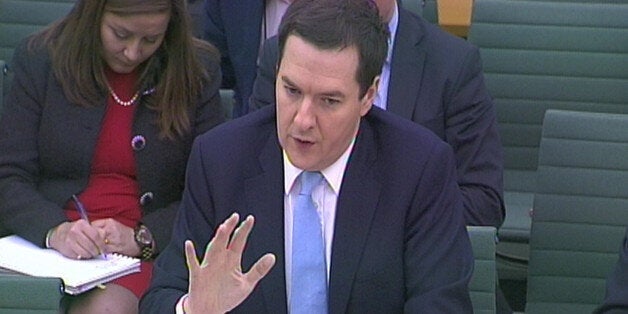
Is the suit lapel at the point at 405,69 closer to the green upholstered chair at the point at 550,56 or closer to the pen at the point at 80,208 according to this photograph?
the pen at the point at 80,208

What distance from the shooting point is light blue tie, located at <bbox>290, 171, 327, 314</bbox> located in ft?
8.82

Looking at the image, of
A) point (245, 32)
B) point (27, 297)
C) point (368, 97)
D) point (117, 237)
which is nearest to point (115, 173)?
point (117, 237)

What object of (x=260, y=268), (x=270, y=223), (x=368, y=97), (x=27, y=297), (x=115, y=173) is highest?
(x=368, y=97)

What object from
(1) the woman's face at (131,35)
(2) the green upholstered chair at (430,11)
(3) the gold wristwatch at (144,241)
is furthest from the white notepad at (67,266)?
(2) the green upholstered chair at (430,11)

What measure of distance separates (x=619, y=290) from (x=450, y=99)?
4.00ft

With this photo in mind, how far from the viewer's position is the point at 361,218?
2.71 m

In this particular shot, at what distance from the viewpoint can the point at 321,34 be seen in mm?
2559

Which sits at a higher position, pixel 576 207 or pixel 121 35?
pixel 121 35

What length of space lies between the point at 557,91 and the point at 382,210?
7.08 feet

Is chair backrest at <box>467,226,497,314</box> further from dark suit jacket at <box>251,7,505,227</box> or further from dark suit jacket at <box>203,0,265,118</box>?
dark suit jacket at <box>203,0,265,118</box>

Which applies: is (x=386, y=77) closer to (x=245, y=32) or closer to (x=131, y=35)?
(x=131, y=35)

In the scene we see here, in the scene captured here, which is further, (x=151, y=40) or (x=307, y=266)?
(x=151, y=40)

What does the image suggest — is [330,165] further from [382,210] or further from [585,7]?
[585,7]

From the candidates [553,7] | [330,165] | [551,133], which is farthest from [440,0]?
[330,165]
